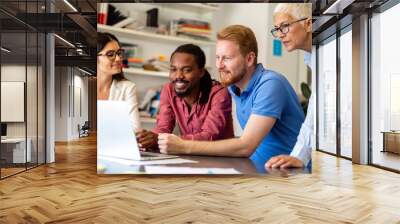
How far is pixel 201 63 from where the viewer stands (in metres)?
4.46

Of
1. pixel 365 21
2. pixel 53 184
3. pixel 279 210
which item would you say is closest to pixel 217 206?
pixel 279 210

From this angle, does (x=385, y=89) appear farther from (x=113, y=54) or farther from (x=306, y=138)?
(x=113, y=54)

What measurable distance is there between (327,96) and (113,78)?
5.46 m

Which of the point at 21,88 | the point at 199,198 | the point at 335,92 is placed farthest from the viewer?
the point at 335,92

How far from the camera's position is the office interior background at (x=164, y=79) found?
4.57 m

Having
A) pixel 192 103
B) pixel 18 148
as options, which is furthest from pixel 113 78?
pixel 18 148

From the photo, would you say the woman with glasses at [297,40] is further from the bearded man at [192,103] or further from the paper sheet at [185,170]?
the bearded man at [192,103]

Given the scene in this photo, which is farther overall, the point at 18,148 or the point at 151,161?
the point at 18,148

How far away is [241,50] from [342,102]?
424 centimetres

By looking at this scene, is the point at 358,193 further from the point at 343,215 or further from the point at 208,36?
the point at 208,36

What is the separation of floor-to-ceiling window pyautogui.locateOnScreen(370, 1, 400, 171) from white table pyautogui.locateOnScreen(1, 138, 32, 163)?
205 inches

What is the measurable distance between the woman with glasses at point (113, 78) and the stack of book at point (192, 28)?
61cm

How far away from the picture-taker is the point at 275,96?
4477 millimetres

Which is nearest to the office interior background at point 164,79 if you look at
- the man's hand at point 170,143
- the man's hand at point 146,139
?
the man's hand at point 146,139
